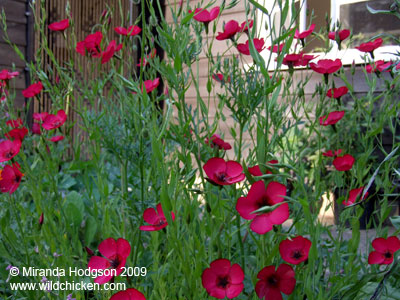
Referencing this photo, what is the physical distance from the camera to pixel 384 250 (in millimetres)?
977

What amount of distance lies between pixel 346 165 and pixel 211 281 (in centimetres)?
61

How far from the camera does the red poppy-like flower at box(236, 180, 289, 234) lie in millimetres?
714

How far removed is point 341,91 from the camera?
1385 millimetres

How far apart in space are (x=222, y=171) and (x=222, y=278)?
7.0 inches

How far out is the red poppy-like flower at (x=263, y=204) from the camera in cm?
71

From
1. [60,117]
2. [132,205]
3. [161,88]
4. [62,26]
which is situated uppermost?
[62,26]

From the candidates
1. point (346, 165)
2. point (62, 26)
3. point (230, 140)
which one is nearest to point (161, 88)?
point (230, 140)

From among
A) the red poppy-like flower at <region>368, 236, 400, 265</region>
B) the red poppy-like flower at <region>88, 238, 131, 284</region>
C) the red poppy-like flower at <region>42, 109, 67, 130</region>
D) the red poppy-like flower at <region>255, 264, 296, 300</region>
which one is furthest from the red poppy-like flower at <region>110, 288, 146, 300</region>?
the red poppy-like flower at <region>42, 109, 67, 130</region>

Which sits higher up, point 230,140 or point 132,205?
point 132,205

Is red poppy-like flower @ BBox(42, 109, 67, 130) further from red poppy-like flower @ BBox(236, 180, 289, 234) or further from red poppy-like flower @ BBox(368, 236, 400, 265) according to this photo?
red poppy-like flower @ BBox(368, 236, 400, 265)

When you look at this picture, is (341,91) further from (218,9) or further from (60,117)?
(60,117)

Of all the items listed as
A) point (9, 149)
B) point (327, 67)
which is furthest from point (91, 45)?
point (327, 67)

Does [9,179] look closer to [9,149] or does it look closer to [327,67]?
[9,149]

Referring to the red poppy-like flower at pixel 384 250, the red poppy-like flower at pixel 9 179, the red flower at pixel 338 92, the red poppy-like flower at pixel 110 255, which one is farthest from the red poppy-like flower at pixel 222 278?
the red flower at pixel 338 92
